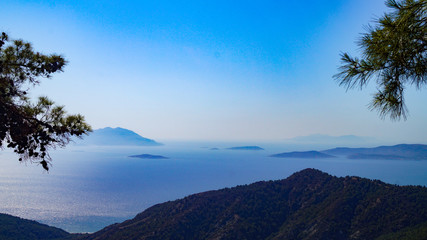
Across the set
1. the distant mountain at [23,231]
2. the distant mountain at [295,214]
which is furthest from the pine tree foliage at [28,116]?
the distant mountain at [23,231]

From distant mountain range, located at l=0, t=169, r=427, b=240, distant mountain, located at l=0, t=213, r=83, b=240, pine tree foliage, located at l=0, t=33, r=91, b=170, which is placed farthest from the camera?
distant mountain, located at l=0, t=213, r=83, b=240

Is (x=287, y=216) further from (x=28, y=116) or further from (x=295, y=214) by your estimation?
(x=28, y=116)

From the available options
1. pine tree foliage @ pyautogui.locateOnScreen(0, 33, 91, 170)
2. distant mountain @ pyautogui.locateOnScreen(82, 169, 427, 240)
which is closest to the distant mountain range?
distant mountain @ pyautogui.locateOnScreen(82, 169, 427, 240)

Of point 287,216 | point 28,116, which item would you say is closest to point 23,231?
point 287,216

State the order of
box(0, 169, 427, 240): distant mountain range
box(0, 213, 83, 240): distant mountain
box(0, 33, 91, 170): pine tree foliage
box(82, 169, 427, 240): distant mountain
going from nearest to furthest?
box(0, 33, 91, 170): pine tree foliage, box(82, 169, 427, 240): distant mountain, box(0, 169, 427, 240): distant mountain range, box(0, 213, 83, 240): distant mountain

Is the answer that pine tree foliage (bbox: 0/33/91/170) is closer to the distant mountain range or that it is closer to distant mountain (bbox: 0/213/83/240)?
the distant mountain range

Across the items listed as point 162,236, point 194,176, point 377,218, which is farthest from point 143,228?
point 194,176

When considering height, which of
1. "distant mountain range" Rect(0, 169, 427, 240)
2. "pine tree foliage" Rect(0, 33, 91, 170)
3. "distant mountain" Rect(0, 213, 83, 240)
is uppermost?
"pine tree foliage" Rect(0, 33, 91, 170)
